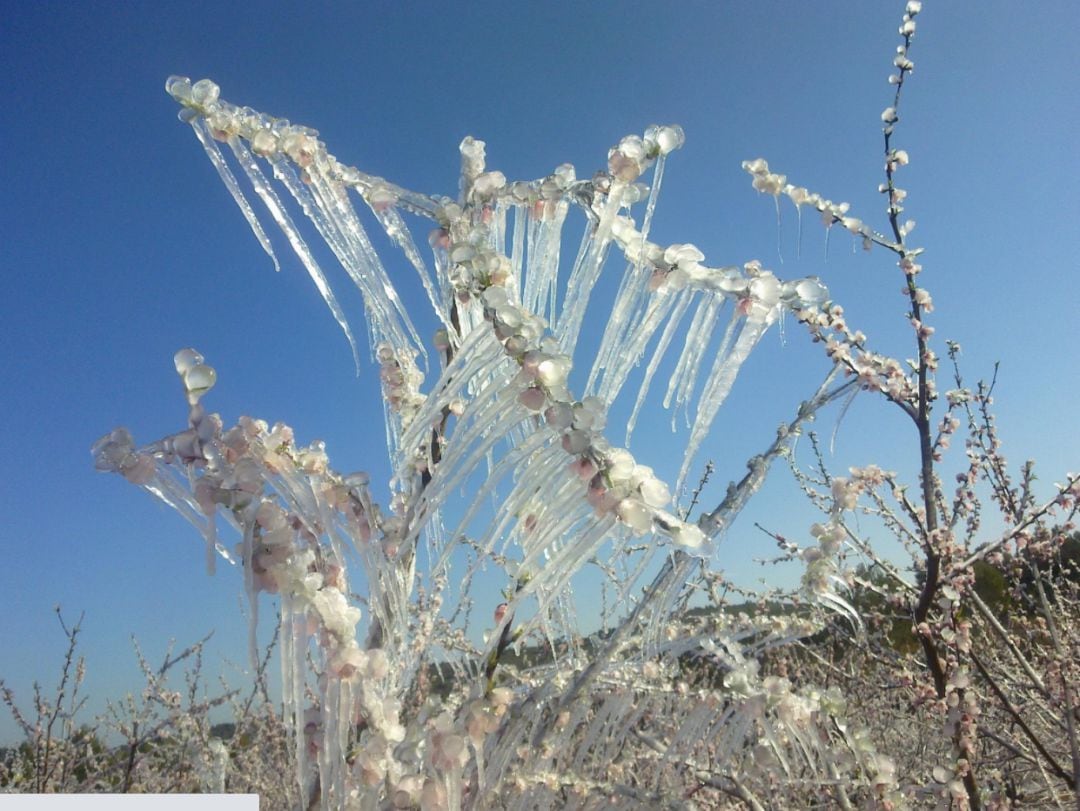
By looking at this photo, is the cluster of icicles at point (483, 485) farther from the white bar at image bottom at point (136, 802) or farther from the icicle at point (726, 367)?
the white bar at image bottom at point (136, 802)

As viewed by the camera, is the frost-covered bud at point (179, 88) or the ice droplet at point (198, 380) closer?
the ice droplet at point (198, 380)

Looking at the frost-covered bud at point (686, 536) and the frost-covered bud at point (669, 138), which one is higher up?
the frost-covered bud at point (669, 138)

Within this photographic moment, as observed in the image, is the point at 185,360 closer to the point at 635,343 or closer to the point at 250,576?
the point at 250,576

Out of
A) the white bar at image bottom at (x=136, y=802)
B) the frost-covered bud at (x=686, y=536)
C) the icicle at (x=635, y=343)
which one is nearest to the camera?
the frost-covered bud at (x=686, y=536)

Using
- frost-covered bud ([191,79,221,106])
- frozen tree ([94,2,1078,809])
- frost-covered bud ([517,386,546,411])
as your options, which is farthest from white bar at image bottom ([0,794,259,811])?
frost-covered bud ([191,79,221,106])

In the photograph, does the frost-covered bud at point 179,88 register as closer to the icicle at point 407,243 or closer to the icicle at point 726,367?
→ the icicle at point 407,243

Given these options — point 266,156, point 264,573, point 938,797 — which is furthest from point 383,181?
point 938,797

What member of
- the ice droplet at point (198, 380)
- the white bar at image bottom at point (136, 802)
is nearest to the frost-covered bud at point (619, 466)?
the ice droplet at point (198, 380)

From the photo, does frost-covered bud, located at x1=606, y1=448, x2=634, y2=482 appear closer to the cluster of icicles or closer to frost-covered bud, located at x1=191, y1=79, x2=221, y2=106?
the cluster of icicles

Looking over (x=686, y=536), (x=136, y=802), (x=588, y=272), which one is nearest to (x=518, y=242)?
(x=588, y=272)

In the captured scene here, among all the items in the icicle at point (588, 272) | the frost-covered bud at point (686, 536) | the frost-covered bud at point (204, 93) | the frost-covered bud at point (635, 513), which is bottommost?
the frost-covered bud at point (686, 536)

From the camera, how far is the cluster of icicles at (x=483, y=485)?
26.2 inches

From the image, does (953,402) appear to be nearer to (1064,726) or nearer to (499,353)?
(1064,726)

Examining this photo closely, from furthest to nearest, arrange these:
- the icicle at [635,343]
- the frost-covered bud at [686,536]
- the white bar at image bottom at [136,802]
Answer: the white bar at image bottom at [136,802] < the icicle at [635,343] < the frost-covered bud at [686,536]
